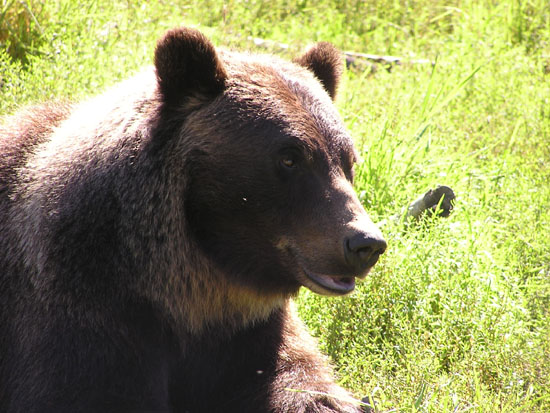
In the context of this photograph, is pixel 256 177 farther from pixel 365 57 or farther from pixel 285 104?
pixel 365 57

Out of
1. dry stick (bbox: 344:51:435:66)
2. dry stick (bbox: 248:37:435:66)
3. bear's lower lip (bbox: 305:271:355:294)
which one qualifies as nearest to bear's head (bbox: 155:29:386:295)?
bear's lower lip (bbox: 305:271:355:294)

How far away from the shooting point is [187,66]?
396cm

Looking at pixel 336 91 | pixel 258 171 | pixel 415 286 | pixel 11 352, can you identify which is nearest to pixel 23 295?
pixel 11 352

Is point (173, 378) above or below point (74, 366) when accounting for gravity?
below

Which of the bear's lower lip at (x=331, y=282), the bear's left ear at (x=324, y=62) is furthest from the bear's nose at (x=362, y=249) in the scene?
the bear's left ear at (x=324, y=62)

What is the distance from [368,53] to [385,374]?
18.1 ft

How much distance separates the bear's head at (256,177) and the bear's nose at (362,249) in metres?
0.02

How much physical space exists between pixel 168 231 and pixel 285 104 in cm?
86

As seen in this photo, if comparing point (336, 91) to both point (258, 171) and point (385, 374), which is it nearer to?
point (258, 171)

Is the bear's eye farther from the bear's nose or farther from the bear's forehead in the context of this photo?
the bear's nose

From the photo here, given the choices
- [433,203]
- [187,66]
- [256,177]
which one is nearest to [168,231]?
[256,177]

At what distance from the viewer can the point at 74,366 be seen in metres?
3.74

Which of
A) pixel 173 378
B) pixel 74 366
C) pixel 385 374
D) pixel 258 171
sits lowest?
pixel 385 374

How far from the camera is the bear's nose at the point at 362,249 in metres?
3.66
